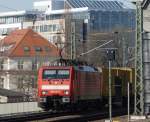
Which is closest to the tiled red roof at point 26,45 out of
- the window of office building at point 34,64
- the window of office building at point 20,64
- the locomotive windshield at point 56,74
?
the window of office building at point 20,64

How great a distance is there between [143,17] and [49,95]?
294 inches

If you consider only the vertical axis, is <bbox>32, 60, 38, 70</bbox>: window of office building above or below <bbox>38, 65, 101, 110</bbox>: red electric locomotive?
above

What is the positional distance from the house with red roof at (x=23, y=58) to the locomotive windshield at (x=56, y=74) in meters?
53.9

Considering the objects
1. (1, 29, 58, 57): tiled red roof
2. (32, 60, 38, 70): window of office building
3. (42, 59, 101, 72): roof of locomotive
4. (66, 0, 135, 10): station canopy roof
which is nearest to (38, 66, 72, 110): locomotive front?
(42, 59, 101, 72): roof of locomotive

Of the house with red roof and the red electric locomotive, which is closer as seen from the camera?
the red electric locomotive

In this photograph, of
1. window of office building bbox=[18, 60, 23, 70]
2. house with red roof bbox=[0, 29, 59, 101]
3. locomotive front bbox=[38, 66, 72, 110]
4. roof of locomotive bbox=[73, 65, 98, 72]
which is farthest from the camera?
window of office building bbox=[18, 60, 23, 70]

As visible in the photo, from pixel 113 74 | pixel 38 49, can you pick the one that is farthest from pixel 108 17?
pixel 113 74

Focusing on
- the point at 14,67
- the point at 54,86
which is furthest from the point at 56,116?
the point at 14,67

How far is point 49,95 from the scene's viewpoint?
35.5 meters

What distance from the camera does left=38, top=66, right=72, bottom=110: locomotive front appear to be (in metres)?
35.1

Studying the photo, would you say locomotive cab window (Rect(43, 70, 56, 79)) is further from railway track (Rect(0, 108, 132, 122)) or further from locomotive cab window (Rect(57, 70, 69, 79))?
railway track (Rect(0, 108, 132, 122))

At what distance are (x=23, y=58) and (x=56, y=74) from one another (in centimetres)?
7431

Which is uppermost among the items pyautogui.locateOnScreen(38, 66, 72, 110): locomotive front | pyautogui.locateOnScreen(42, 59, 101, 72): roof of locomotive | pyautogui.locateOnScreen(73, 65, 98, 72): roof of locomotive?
pyautogui.locateOnScreen(42, 59, 101, 72): roof of locomotive

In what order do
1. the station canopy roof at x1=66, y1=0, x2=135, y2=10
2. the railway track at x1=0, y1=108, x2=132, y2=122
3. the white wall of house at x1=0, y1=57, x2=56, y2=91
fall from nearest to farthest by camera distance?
1. the railway track at x1=0, y1=108, x2=132, y2=122
2. the white wall of house at x1=0, y1=57, x2=56, y2=91
3. the station canopy roof at x1=66, y1=0, x2=135, y2=10
